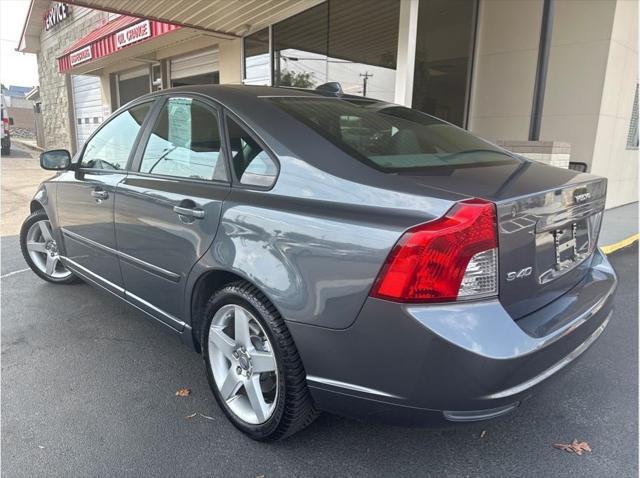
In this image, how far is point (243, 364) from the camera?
226 cm

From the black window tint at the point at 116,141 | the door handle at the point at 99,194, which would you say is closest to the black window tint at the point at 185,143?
the black window tint at the point at 116,141

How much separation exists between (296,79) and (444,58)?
2.91 meters

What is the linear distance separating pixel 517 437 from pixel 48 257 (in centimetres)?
403

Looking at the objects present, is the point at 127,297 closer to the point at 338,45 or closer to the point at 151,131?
the point at 151,131

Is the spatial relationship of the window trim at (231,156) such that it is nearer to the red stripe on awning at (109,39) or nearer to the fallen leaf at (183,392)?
the fallen leaf at (183,392)

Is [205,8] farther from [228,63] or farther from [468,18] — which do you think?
[468,18]

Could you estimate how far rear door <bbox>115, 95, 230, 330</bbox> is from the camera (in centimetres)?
235

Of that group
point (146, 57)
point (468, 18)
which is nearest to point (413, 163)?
point (468, 18)

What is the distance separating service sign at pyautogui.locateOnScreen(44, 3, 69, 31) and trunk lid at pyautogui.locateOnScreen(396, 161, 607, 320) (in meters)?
17.9

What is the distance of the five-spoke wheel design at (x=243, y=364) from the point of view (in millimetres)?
2154

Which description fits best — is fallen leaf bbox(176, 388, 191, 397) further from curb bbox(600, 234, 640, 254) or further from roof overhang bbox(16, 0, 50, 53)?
roof overhang bbox(16, 0, 50, 53)

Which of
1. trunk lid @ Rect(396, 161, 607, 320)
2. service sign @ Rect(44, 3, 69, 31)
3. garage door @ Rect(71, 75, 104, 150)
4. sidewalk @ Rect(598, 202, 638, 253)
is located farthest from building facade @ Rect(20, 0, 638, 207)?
service sign @ Rect(44, 3, 69, 31)

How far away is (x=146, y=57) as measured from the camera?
11.9 metres

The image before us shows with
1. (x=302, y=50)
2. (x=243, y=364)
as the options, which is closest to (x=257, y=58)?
(x=302, y=50)
